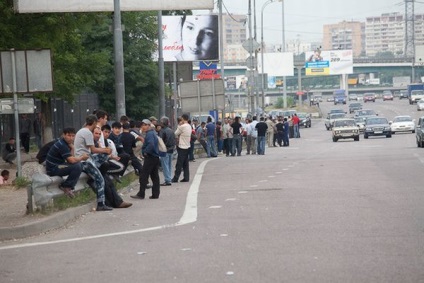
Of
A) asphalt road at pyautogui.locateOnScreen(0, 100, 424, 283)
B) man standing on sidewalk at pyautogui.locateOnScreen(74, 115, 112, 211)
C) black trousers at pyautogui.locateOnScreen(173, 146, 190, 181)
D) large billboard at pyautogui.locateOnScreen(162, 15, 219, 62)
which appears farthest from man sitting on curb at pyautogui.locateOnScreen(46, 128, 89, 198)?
large billboard at pyautogui.locateOnScreen(162, 15, 219, 62)

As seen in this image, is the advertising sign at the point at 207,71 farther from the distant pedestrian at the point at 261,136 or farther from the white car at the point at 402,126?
the distant pedestrian at the point at 261,136

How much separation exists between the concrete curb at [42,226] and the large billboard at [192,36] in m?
47.6

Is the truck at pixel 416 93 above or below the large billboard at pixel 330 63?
below

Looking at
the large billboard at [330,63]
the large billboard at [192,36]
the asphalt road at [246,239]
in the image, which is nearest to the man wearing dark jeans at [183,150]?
the asphalt road at [246,239]

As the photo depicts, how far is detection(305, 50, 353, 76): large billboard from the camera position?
552 feet

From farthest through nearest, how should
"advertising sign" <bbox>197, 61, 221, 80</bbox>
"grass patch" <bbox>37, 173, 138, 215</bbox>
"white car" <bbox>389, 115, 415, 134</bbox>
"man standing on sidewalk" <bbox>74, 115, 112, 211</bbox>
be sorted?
1. "white car" <bbox>389, 115, 415, 134</bbox>
2. "advertising sign" <bbox>197, 61, 221, 80</bbox>
3. "man standing on sidewalk" <bbox>74, 115, 112, 211</bbox>
4. "grass patch" <bbox>37, 173, 138, 215</bbox>

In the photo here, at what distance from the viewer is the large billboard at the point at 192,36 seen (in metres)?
66.1

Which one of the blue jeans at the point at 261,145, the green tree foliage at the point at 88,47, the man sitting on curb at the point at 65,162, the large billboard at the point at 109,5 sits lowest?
the blue jeans at the point at 261,145

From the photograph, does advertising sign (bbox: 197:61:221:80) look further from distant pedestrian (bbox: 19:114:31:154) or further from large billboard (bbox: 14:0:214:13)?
large billboard (bbox: 14:0:214:13)

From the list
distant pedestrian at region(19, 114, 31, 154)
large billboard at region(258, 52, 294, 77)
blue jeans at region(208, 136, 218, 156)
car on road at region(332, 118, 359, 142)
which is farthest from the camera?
large billboard at region(258, 52, 294, 77)

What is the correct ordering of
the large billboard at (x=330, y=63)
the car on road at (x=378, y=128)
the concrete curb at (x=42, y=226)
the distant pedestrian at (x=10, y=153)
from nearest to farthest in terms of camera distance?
the concrete curb at (x=42, y=226) < the distant pedestrian at (x=10, y=153) < the car on road at (x=378, y=128) < the large billboard at (x=330, y=63)

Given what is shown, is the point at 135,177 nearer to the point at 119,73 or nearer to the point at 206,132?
the point at 119,73


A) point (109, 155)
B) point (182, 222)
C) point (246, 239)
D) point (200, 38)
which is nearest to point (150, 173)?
point (109, 155)

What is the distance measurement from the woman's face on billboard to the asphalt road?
4241 centimetres
